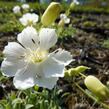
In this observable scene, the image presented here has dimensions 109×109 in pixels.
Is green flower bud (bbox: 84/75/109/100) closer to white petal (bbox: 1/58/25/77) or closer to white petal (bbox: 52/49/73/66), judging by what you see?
white petal (bbox: 52/49/73/66)

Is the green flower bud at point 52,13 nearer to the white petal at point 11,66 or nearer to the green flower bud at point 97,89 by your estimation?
the white petal at point 11,66

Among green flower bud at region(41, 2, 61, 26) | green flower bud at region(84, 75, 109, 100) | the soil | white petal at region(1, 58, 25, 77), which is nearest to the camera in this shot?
green flower bud at region(84, 75, 109, 100)

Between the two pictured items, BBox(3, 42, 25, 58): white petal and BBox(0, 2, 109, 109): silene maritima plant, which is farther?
BBox(3, 42, 25, 58): white petal

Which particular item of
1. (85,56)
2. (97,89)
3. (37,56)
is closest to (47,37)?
(37,56)

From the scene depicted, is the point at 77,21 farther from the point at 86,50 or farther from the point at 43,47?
the point at 43,47

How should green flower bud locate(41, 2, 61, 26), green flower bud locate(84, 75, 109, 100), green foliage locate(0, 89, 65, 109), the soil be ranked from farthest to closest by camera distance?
the soil → green foliage locate(0, 89, 65, 109) → green flower bud locate(41, 2, 61, 26) → green flower bud locate(84, 75, 109, 100)

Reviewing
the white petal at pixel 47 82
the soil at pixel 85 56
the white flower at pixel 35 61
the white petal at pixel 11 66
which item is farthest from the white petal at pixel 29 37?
the soil at pixel 85 56

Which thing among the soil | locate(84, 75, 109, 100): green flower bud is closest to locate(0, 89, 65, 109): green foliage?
the soil

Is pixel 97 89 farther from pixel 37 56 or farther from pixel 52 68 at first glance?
pixel 37 56
